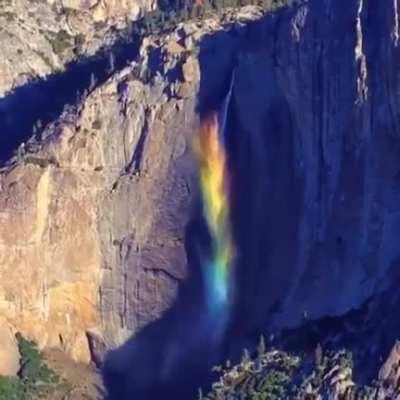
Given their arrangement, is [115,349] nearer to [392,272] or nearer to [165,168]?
[165,168]

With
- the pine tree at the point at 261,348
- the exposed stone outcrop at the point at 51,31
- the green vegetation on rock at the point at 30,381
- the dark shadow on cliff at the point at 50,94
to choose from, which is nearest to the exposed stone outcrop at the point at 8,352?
the green vegetation on rock at the point at 30,381

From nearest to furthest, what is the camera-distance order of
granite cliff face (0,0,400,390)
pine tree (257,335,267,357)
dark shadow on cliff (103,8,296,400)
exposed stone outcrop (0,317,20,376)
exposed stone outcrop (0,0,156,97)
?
pine tree (257,335,267,357) < granite cliff face (0,0,400,390) < dark shadow on cliff (103,8,296,400) < exposed stone outcrop (0,317,20,376) < exposed stone outcrop (0,0,156,97)

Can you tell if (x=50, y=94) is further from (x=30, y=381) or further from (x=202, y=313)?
(x=30, y=381)

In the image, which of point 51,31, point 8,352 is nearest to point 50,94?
point 51,31

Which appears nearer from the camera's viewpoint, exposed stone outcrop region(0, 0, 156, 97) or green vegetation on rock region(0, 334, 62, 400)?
green vegetation on rock region(0, 334, 62, 400)

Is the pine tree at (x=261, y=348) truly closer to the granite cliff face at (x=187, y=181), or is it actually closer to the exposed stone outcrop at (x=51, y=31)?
the granite cliff face at (x=187, y=181)

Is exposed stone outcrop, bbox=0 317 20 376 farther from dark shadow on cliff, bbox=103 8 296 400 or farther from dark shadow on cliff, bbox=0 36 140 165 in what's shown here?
dark shadow on cliff, bbox=0 36 140 165

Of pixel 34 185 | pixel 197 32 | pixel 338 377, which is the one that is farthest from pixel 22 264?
pixel 338 377

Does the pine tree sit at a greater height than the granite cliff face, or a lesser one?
lesser

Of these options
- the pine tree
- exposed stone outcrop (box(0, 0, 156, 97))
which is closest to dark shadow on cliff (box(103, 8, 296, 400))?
the pine tree
